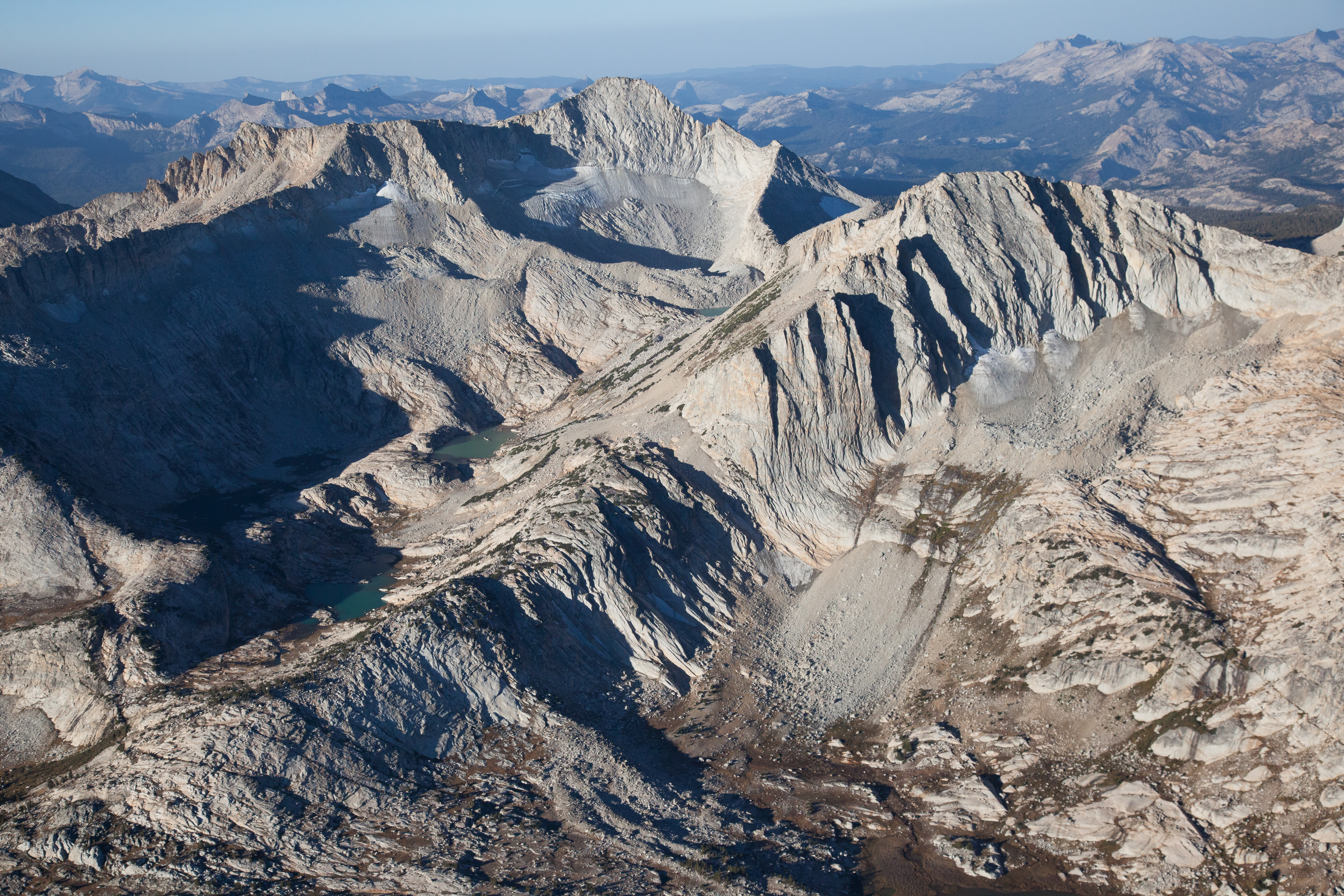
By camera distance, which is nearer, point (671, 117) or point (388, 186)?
point (388, 186)

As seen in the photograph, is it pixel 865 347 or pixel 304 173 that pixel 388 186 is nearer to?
pixel 304 173

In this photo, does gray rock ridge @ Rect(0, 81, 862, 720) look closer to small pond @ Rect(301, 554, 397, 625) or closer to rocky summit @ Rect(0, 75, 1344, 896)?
rocky summit @ Rect(0, 75, 1344, 896)

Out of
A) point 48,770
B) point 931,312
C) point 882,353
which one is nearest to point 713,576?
point 882,353

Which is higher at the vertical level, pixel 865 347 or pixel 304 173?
pixel 304 173

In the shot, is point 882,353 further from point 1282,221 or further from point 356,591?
point 1282,221

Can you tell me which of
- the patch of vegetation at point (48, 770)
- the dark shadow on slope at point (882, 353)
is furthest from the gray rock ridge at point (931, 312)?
the patch of vegetation at point (48, 770)

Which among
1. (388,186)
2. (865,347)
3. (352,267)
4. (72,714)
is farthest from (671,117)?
(72,714)
